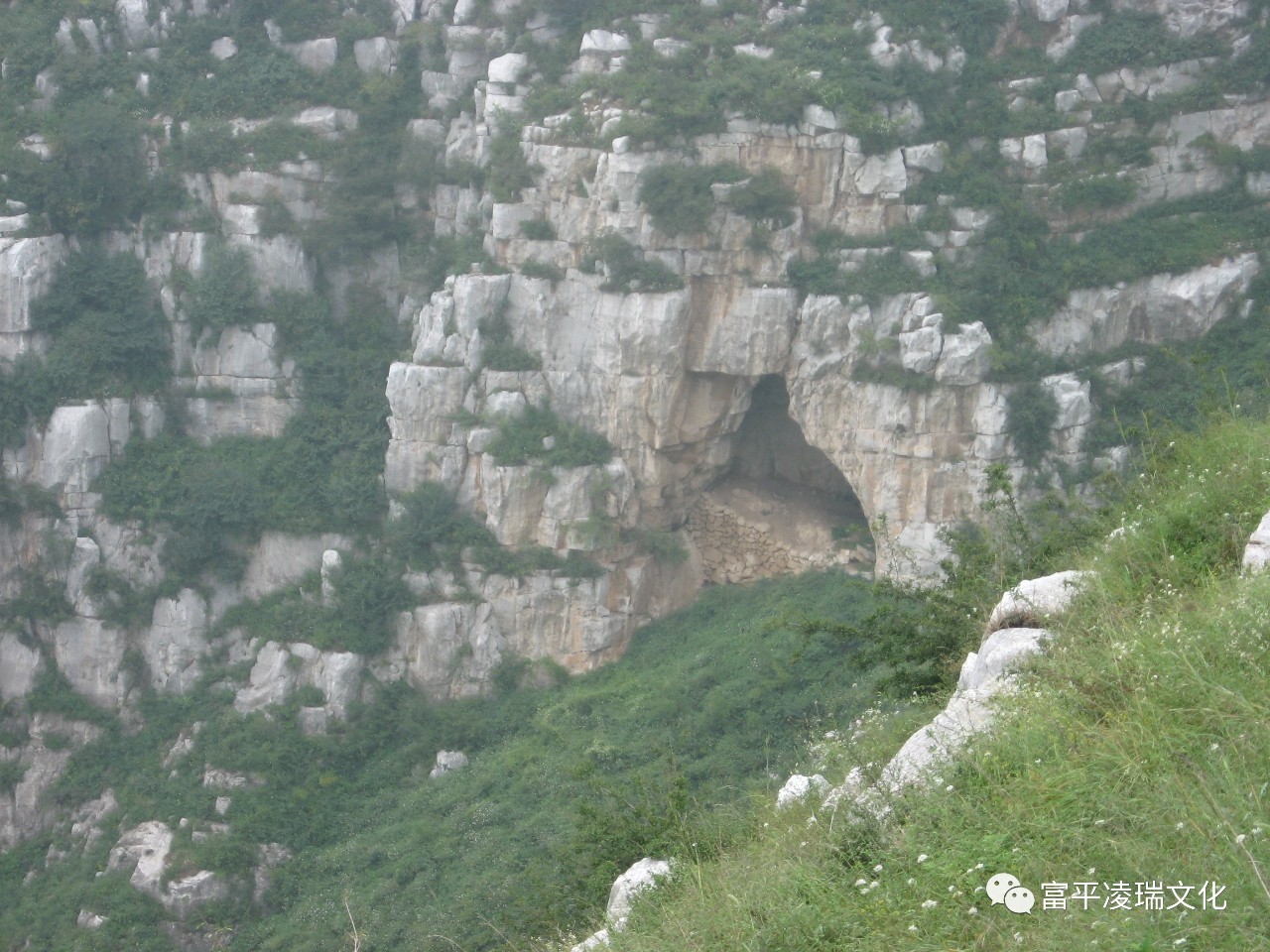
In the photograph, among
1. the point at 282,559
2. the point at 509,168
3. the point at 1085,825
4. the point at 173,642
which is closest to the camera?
the point at 1085,825

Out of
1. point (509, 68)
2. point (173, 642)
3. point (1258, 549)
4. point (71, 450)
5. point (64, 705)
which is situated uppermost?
point (509, 68)

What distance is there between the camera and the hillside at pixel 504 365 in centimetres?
1488

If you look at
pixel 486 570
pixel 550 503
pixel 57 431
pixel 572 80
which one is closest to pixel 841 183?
pixel 572 80

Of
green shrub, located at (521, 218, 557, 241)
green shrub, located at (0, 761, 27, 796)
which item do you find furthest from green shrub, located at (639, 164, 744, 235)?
green shrub, located at (0, 761, 27, 796)

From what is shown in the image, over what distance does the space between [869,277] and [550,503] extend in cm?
508

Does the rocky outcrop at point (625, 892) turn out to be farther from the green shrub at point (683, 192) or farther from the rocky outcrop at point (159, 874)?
the green shrub at point (683, 192)

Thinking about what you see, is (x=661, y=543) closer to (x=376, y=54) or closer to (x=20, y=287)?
(x=376, y=54)

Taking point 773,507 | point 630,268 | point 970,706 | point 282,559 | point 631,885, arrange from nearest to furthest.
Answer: point 970,706 → point 631,885 → point 630,268 → point 282,559 → point 773,507

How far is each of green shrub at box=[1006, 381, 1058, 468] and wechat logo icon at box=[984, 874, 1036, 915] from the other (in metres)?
11.7

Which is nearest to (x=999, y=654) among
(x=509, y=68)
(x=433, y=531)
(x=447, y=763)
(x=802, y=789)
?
(x=802, y=789)

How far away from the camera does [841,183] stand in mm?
15445

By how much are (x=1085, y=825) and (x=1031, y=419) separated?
37.5ft

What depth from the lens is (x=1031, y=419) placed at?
48.8 feet

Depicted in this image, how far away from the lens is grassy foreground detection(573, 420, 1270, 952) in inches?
144
